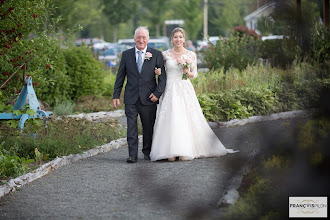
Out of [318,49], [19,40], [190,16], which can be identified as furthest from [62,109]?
[190,16]

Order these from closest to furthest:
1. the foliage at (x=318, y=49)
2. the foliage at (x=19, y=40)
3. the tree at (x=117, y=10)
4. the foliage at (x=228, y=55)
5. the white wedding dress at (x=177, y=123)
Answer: the foliage at (x=318, y=49) < the white wedding dress at (x=177, y=123) < the foliage at (x=19, y=40) < the foliage at (x=228, y=55) < the tree at (x=117, y=10)

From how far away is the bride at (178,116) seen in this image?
768 centimetres

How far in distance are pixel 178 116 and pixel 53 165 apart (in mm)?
1863

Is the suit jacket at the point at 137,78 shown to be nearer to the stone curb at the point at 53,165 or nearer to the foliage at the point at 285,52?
the stone curb at the point at 53,165

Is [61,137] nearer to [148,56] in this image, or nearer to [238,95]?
[148,56]

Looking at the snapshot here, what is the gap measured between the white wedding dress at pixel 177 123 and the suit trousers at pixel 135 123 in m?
0.11

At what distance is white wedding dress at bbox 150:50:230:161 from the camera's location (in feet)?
25.2

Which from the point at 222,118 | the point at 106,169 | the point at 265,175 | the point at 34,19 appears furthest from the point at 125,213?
the point at 222,118

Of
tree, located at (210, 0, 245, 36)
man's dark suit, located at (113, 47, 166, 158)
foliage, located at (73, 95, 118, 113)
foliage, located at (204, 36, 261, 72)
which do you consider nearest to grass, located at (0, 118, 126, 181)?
man's dark suit, located at (113, 47, 166, 158)

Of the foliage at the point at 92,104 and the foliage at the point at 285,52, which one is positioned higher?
the foliage at the point at 285,52

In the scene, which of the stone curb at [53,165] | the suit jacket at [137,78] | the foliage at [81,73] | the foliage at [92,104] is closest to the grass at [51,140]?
the stone curb at [53,165]

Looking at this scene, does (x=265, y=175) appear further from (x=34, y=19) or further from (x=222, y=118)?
(x=222, y=118)

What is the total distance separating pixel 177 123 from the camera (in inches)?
308

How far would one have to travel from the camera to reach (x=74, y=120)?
9.95 metres
